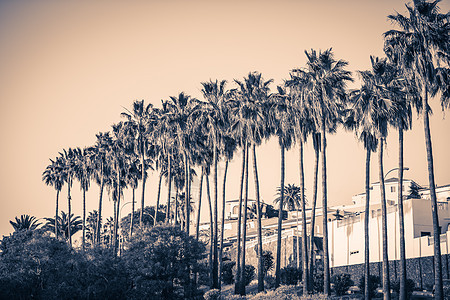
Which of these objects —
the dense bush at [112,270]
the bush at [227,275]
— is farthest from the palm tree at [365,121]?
the bush at [227,275]

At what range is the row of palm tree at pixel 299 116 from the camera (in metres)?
40.6

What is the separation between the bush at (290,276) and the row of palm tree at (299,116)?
7651 mm

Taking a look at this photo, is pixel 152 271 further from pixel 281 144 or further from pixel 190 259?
pixel 281 144

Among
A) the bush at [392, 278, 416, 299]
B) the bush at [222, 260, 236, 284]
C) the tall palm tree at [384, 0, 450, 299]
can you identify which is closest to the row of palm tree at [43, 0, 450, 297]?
the tall palm tree at [384, 0, 450, 299]

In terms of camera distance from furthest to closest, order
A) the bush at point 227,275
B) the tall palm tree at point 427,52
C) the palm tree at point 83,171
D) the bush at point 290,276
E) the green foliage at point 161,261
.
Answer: the palm tree at point 83,171, the bush at point 227,275, the bush at point 290,276, the green foliage at point 161,261, the tall palm tree at point 427,52

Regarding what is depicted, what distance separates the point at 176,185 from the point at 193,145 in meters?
26.9

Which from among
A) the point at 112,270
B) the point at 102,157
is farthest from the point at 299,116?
the point at 102,157

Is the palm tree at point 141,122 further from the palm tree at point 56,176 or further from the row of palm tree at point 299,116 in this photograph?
the palm tree at point 56,176

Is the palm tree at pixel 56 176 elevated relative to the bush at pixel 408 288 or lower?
elevated

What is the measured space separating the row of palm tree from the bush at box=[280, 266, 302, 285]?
25.1 ft

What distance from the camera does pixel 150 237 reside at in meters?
47.6

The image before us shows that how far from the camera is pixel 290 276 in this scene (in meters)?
67.8

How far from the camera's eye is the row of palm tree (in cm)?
4056

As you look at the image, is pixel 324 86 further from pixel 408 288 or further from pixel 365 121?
pixel 408 288
